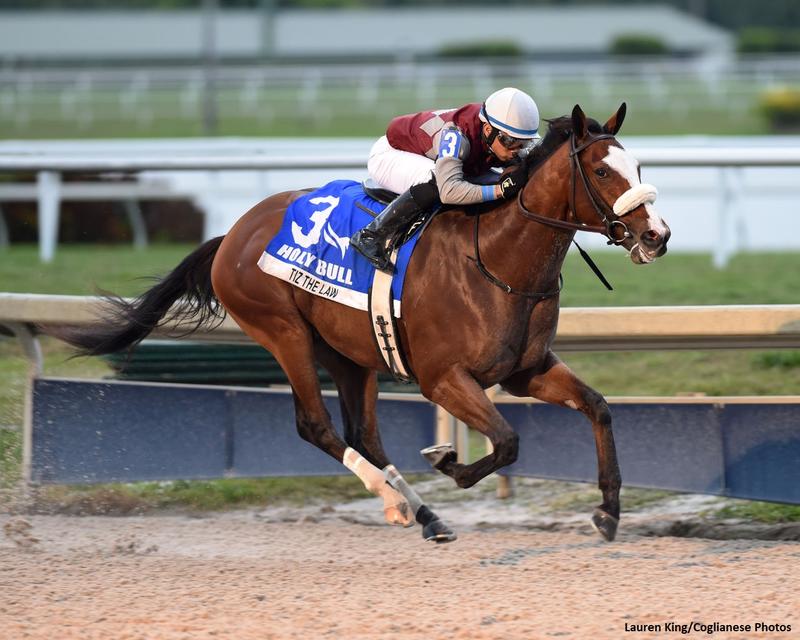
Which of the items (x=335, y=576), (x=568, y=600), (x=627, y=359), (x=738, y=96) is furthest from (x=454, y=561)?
(x=738, y=96)

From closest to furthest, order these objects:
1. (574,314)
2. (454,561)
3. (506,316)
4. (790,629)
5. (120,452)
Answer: (790,629), (506,316), (454,561), (574,314), (120,452)

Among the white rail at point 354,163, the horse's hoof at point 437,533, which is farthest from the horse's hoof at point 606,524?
the white rail at point 354,163

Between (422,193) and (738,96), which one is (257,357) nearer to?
(422,193)

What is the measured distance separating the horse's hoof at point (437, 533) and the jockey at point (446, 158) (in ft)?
3.25

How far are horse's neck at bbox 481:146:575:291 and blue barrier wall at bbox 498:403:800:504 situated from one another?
1.24 m

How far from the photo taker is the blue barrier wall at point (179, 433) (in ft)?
19.7

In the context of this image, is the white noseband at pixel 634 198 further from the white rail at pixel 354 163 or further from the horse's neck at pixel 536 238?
the white rail at pixel 354 163

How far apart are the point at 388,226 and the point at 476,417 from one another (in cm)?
78

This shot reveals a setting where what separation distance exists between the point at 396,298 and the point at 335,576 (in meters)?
1.03

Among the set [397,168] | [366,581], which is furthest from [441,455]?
[397,168]

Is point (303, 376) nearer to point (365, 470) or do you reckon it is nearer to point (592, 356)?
point (365, 470)

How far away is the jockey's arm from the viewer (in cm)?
459

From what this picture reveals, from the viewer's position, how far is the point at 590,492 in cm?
605

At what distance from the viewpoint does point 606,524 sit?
15.2ft
